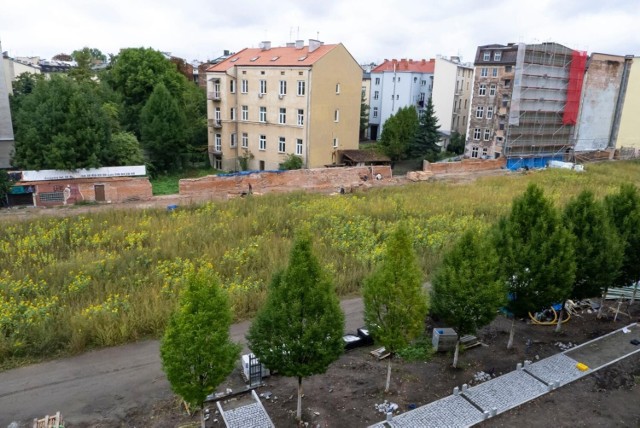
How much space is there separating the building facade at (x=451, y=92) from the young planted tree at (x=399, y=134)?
9563mm

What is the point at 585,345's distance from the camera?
1170 centimetres

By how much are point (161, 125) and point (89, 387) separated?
110 ft

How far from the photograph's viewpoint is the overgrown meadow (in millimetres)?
11805

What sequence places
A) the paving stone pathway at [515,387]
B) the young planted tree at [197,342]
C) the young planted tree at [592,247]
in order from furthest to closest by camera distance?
the young planted tree at [592,247] < the paving stone pathway at [515,387] < the young planted tree at [197,342]

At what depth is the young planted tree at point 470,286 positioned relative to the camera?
960 centimetres

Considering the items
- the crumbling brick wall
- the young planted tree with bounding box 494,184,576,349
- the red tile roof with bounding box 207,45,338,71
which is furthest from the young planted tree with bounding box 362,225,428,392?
the crumbling brick wall

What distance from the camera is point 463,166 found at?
4309cm

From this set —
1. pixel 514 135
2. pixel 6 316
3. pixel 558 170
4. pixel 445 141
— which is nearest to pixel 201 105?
pixel 445 141

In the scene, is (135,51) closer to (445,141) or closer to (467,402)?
(445,141)

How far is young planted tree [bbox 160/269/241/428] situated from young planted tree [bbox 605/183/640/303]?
36.1ft

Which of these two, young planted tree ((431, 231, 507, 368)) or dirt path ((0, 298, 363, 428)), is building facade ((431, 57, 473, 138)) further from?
dirt path ((0, 298, 363, 428))

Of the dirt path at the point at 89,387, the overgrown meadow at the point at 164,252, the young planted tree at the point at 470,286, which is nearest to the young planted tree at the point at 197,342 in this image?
the dirt path at the point at 89,387

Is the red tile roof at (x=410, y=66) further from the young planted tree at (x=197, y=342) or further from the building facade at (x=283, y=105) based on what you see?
the young planted tree at (x=197, y=342)

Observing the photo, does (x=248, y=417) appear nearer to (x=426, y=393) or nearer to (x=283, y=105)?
(x=426, y=393)
